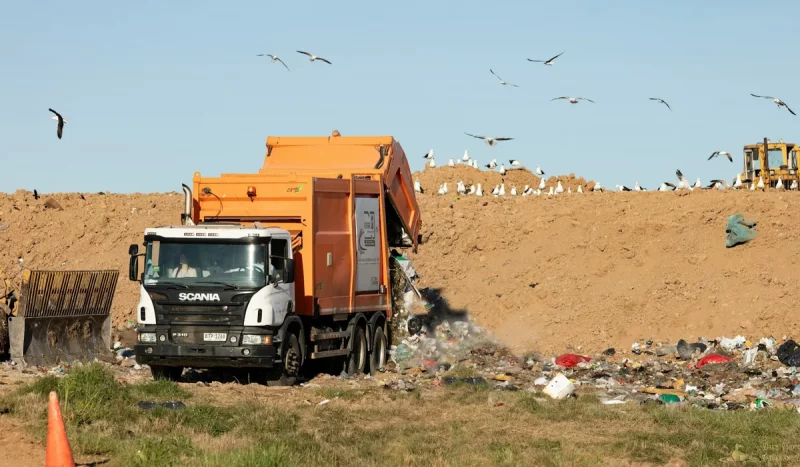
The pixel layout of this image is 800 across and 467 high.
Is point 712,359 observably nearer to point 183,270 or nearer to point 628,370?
point 628,370

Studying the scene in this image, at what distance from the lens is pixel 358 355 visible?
18.6 meters

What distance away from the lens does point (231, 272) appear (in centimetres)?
1534

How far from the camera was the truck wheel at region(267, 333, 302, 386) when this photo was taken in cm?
1591

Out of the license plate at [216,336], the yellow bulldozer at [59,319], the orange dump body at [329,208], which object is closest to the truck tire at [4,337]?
the yellow bulldozer at [59,319]

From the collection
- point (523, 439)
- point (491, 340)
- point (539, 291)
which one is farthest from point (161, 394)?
point (539, 291)

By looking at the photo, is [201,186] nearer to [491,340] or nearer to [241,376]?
[241,376]

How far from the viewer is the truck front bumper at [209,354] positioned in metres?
15.3

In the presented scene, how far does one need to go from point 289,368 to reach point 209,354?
4.14 feet

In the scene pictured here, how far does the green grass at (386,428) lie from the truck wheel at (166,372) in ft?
6.58

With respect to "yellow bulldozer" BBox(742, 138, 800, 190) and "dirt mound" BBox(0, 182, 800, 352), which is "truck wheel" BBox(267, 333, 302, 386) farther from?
"yellow bulldozer" BBox(742, 138, 800, 190)

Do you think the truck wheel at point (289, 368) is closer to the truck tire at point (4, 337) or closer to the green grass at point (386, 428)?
the green grass at point (386, 428)

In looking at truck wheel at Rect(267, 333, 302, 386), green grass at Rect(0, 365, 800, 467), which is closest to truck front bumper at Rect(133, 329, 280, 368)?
truck wheel at Rect(267, 333, 302, 386)

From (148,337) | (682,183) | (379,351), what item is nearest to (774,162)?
(682,183)

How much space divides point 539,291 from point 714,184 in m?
8.94
